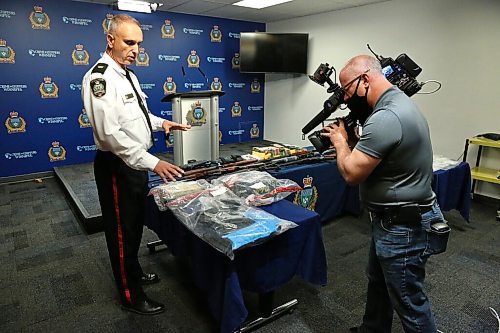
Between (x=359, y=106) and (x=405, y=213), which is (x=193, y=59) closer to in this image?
(x=359, y=106)

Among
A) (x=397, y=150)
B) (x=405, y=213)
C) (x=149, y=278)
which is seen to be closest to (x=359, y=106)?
(x=397, y=150)

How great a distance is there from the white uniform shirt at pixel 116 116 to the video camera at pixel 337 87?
0.82m

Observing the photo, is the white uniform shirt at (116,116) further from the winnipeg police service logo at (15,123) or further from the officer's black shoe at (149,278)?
the winnipeg police service logo at (15,123)

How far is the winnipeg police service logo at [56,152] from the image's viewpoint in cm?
478

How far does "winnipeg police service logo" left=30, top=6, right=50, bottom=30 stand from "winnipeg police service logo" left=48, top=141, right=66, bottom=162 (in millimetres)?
1581

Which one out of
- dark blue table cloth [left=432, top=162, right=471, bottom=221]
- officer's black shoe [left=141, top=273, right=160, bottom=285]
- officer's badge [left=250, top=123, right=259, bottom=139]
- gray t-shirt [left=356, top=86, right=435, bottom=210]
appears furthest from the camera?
officer's badge [left=250, top=123, right=259, bottom=139]

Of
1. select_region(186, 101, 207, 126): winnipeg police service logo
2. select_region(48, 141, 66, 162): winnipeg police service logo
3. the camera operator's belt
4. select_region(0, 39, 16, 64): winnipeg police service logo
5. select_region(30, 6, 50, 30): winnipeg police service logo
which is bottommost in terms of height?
select_region(48, 141, 66, 162): winnipeg police service logo

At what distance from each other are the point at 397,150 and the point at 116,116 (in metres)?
1.31

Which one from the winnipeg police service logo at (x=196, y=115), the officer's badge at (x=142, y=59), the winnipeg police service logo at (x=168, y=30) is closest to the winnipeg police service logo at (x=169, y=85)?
the officer's badge at (x=142, y=59)

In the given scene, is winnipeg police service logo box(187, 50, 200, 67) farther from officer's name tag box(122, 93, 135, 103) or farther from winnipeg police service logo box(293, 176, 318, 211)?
officer's name tag box(122, 93, 135, 103)

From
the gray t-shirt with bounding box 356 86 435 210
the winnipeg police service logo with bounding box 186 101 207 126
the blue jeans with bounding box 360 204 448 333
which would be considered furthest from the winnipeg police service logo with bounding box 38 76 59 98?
the blue jeans with bounding box 360 204 448 333

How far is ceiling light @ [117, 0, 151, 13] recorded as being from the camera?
465cm

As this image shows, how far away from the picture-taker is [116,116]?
1647 millimetres

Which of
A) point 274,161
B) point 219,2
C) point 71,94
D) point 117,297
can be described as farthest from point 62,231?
point 219,2
